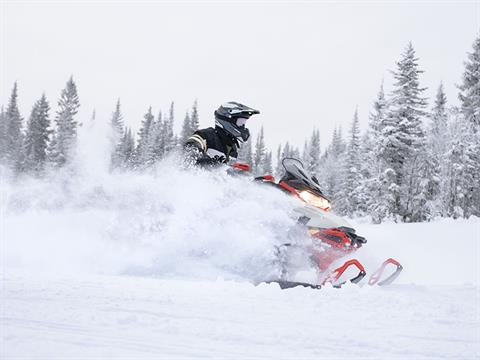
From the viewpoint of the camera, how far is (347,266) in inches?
204

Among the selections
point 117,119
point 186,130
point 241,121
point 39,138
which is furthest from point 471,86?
point 117,119

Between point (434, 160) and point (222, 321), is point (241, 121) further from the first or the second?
point (434, 160)

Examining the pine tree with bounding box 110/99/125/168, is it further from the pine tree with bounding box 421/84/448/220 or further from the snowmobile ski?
the snowmobile ski

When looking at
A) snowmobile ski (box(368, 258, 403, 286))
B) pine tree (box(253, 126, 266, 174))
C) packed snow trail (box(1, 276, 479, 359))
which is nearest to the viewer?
packed snow trail (box(1, 276, 479, 359))

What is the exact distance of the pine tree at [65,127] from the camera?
4978cm

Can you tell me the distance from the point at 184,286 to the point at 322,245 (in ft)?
5.91

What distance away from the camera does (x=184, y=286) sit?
4.53 meters

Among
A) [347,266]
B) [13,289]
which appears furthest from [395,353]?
[13,289]

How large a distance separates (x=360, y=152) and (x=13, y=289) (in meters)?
41.8

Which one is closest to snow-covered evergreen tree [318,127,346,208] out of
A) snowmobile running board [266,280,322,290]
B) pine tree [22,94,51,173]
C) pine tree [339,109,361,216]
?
pine tree [339,109,361,216]

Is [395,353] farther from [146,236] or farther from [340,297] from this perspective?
[146,236]

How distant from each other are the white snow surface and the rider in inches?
24.2

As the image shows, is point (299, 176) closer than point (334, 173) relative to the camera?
Yes

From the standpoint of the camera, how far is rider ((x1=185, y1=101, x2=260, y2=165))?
22.6 ft
